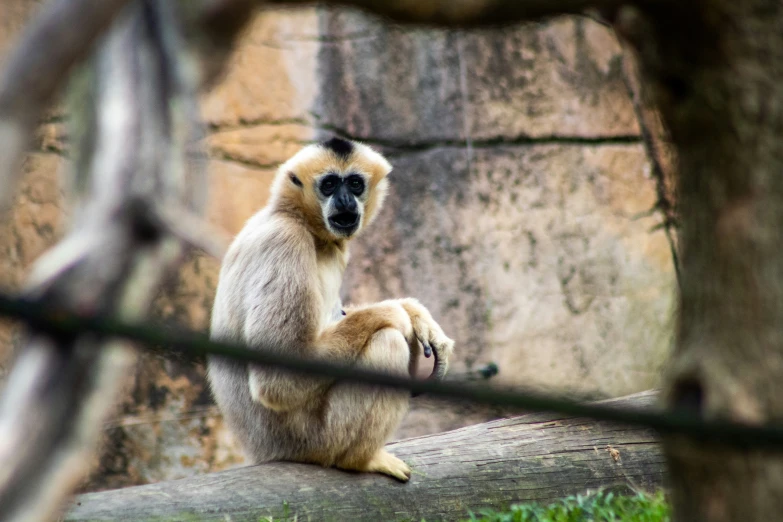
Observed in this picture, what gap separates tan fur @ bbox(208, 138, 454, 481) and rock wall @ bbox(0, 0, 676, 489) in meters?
3.17

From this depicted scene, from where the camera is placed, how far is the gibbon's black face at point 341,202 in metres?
5.81

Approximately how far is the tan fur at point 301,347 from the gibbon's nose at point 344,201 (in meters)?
0.26

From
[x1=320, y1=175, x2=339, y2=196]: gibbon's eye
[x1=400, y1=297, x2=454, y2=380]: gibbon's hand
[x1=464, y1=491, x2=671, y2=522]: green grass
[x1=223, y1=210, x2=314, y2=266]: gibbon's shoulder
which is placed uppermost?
[x1=320, y1=175, x2=339, y2=196]: gibbon's eye

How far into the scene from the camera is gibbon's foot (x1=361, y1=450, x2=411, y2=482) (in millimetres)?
5266

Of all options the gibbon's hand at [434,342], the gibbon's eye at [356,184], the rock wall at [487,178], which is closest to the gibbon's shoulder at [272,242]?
the gibbon's eye at [356,184]

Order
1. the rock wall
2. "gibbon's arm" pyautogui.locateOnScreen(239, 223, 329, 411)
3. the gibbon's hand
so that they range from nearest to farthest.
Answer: "gibbon's arm" pyautogui.locateOnScreen(239, 223, 329, 411) < the gibbon's hand < the rock wall

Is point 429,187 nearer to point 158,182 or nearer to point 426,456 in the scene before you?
point 426,456

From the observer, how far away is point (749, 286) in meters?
2.17

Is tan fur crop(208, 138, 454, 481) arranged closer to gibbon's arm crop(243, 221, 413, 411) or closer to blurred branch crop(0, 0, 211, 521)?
gibbon's arm crop(243, 221, 413, 411)

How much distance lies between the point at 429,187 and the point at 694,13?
6976 mm

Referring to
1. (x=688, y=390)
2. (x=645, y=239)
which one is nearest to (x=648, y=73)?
(x=688, y=390)

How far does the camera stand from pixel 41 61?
4.21 ft

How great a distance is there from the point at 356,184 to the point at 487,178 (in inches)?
128

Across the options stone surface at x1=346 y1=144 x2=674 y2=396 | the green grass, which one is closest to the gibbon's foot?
the green grass
